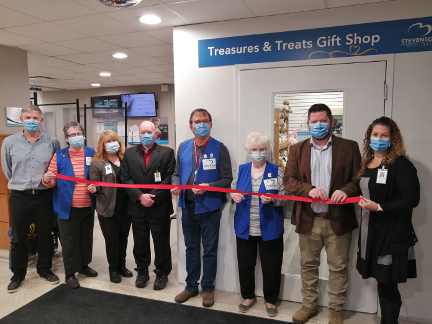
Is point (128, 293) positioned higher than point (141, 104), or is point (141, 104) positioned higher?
point (141, 104)

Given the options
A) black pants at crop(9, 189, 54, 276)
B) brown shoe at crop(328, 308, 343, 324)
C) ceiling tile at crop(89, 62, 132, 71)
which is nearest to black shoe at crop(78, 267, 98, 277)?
black pants at crop(9, 189, 54, 276)

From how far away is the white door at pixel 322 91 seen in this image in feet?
9.21

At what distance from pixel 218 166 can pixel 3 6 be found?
8.01ft

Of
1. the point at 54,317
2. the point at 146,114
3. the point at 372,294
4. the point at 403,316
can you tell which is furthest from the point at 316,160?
the point at 146,114

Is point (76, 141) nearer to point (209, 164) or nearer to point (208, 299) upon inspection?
point (209, 164)

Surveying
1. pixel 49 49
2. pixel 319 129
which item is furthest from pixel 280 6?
pixel 49 49

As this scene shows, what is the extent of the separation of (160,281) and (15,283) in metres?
1.54

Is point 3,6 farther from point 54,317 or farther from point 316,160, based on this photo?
point 316,160

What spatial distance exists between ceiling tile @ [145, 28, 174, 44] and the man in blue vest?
4.04 feet

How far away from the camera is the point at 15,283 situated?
3404 mm

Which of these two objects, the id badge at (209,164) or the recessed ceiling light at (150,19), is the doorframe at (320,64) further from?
the recessed ceiling light at (150,19)

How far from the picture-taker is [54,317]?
289 centimetres

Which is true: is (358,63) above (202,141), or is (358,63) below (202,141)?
above

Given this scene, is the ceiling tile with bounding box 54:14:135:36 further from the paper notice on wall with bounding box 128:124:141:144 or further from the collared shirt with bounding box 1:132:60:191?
the paper notice on wall with bounding box 128:124:141:144
